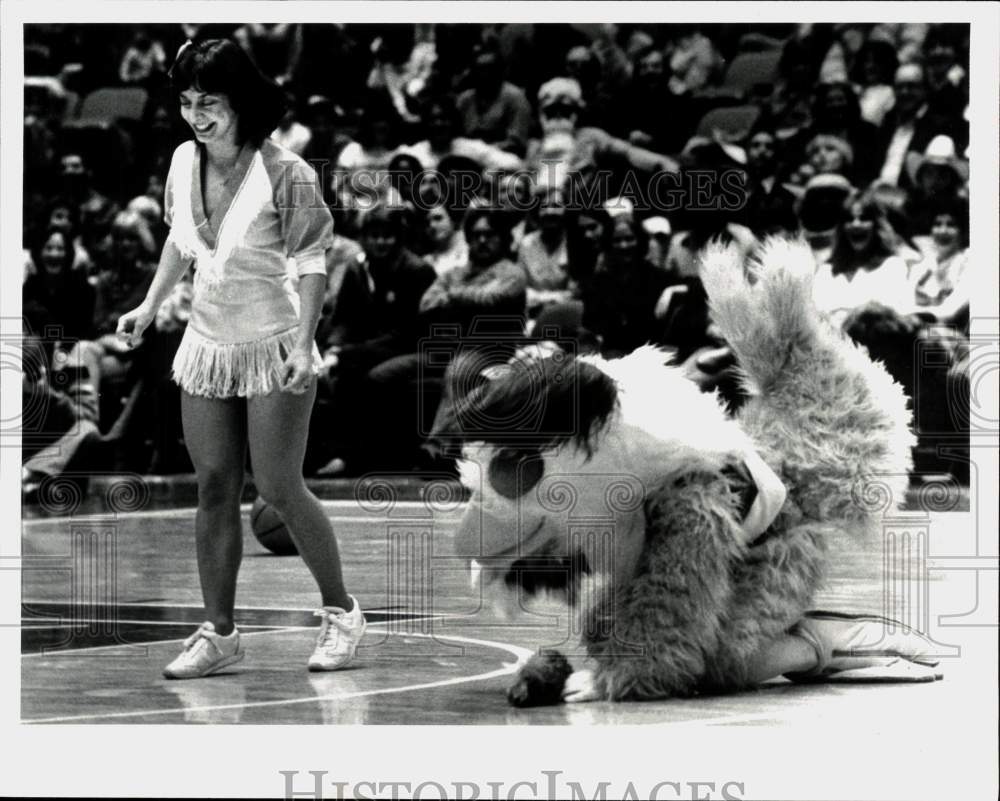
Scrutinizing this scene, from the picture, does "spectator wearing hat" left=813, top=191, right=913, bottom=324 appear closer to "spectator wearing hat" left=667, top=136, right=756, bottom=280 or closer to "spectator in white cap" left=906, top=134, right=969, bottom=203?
"spectator in white cap" left=906, top=134, right=969, bottom=203

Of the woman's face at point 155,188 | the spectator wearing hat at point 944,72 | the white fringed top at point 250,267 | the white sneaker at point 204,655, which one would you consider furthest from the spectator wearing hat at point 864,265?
the white sneaker at point 204,655

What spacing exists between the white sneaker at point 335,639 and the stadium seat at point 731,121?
1947mm

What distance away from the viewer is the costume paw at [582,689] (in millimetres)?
3098

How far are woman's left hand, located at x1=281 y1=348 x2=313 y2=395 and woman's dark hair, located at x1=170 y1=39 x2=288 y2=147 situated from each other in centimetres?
47

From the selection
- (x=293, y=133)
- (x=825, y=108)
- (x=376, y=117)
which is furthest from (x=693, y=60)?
(x=293, y=133)

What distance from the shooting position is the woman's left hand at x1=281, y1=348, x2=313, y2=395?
3.28 meters

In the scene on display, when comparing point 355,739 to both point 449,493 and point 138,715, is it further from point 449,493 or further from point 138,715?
point 449,493

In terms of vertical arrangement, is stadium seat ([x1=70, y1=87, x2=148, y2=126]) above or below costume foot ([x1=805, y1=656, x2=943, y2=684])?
above

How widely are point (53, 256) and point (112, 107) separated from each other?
500mm

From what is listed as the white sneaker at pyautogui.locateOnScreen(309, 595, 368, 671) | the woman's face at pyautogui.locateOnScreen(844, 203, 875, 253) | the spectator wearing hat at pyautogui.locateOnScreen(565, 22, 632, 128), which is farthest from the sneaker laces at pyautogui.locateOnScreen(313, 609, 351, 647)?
the woman's face at pyautogui.locateOnScreen(844, 203, 875, 253)

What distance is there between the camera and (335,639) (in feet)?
11.3

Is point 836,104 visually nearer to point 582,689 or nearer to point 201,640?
point 582,689

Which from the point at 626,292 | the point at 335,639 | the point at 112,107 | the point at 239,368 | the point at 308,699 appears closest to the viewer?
the point at 308,699

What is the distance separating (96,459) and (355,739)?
140cm
